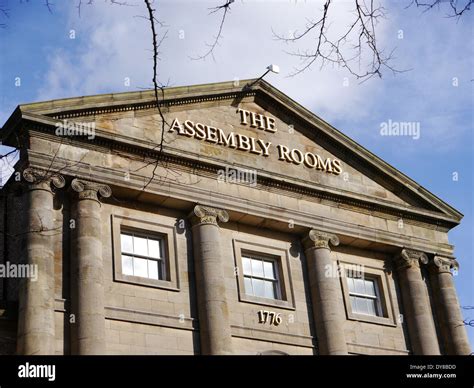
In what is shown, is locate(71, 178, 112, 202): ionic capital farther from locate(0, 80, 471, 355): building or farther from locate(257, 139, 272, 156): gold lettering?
locate(257, 139, 272, 156): gold lettering

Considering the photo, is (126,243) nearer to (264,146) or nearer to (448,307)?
(264,146)

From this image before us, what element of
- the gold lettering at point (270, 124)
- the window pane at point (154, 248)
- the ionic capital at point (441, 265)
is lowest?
the window pane at point (154, 248)

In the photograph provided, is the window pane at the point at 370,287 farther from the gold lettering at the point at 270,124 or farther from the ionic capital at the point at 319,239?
the gold lettering at the point at 270,124

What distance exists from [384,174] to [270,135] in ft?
15.0

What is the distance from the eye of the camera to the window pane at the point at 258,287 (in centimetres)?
2786

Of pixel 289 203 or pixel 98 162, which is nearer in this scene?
pixel 98 162

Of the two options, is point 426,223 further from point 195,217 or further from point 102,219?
point 102,219

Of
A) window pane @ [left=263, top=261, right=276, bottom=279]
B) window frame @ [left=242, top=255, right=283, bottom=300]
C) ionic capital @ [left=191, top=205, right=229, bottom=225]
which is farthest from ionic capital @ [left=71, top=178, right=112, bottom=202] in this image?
window pane @ [left=263, top=261, right=276, bottom=279]

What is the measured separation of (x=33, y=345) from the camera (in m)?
22.1

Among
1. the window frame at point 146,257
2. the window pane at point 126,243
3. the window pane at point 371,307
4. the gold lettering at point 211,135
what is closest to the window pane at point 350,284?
the window pane at point 371,307

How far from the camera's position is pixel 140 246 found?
2634 centimetres
